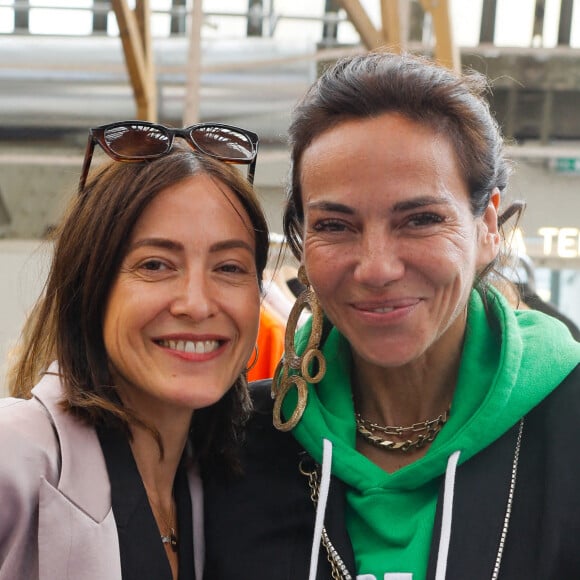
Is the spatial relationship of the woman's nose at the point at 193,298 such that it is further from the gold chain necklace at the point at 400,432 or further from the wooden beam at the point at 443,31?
the wooden beam at the point at 443,31

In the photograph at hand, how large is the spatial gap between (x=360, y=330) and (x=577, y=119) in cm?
869

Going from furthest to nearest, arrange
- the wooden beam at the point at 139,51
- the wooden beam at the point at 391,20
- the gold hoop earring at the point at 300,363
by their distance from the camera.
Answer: the wooden beam at the point at 139,51, the wooden beam at the point at 391,20, the gold hoop earring at the point at 300,363

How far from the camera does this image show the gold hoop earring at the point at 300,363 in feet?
6.25

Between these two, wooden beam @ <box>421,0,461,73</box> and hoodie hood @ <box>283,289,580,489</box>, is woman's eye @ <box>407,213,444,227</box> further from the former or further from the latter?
wooden beam @ <box>421,0,461,73</box>

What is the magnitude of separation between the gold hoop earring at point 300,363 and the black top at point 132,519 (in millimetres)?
301

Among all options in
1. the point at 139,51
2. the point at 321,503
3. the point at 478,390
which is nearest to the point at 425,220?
the point at 478,390

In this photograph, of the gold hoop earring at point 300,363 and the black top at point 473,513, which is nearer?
the black top at point 473,513

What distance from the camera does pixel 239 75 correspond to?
822 centimetres

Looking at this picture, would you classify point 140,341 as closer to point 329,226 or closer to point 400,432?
point 329,226

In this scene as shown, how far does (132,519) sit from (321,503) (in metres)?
0.32

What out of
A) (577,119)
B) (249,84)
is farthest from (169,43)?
(577,119)

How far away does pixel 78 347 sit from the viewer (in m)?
1.86

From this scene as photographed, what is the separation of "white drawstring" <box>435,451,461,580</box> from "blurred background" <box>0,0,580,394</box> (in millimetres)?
4665

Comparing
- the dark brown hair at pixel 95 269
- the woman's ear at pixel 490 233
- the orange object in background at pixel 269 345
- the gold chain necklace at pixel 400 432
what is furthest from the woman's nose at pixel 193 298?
the orange object in background at pixel 269 345
